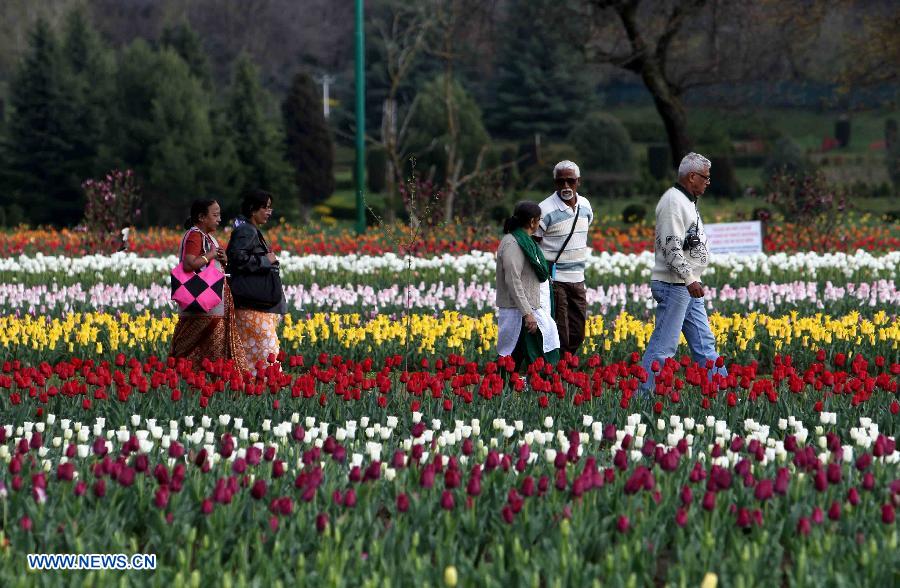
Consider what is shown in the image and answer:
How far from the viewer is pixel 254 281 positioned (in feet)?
26.8

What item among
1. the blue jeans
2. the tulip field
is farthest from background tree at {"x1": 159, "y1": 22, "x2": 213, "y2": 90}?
the blue jeans

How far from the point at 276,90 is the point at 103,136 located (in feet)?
131

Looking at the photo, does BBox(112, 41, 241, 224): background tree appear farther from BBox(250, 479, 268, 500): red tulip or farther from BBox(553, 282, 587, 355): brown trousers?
BBox(250, 479, 268, 500): red tulip

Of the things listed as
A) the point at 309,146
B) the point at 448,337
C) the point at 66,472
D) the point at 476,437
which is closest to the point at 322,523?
the point at 66,472

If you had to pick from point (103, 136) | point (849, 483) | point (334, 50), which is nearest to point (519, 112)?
point (103, 136)

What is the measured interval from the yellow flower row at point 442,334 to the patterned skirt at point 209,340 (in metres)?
1.66

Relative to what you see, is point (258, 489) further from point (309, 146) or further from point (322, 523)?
point (309, 146)

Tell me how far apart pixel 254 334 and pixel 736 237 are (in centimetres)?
926

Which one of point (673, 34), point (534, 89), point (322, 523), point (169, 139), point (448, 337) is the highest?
point (534, 89)

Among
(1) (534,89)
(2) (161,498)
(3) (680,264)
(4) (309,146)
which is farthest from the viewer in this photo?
(1) (534,89)

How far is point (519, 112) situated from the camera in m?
51.7

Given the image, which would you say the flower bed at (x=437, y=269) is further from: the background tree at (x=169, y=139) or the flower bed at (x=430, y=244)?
the background tree at (x=169, y=139)

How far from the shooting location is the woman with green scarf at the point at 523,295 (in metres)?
7.81

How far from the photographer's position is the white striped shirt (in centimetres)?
840
